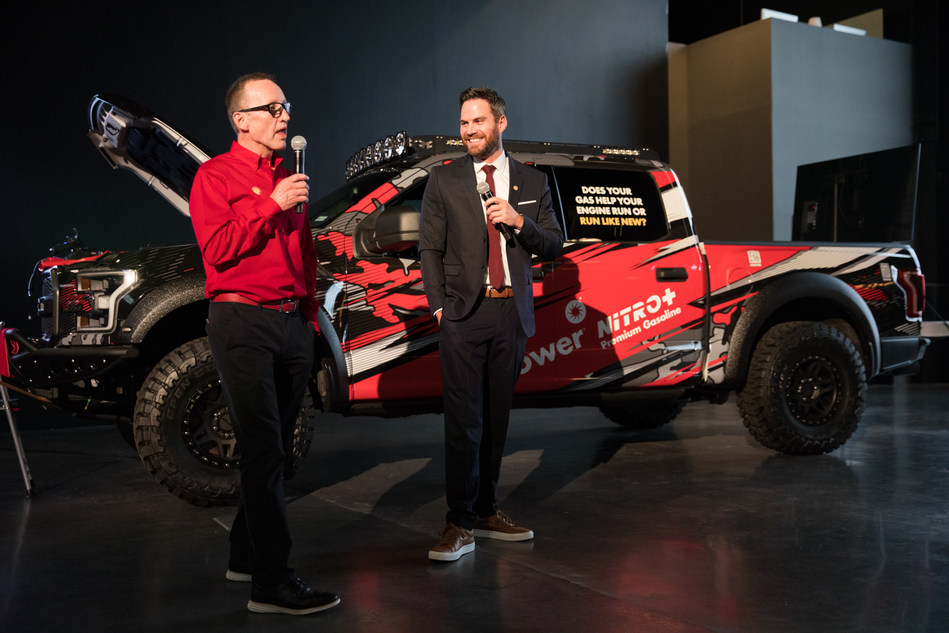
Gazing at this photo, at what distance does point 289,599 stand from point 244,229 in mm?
1142

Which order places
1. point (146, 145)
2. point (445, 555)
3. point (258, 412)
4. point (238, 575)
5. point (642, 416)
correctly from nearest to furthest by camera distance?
point (258, 412)
point (238, 575)
point (445, 555)
point (146, 145)
point (642, 416)

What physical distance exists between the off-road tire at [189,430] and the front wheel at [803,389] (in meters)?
2.72

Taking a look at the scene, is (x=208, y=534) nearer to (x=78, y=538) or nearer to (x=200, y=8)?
(x=78, y=538)

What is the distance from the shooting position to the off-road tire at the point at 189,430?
14.1 ft

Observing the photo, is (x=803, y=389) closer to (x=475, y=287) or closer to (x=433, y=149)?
(x=433, y=149)

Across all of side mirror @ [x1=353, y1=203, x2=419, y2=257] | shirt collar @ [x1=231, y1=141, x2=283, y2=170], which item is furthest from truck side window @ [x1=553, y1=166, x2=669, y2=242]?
shirt collar @ [x1=231, y1=141, x2=283, y2=170]

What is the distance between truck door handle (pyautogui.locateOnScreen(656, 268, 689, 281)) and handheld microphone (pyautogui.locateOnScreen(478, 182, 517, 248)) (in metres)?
1.76

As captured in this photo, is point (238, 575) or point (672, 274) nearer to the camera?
point (238, 575)

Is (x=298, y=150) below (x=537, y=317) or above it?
above

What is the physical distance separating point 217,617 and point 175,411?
1.63 m

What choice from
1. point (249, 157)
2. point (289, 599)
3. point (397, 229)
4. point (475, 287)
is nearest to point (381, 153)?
point (397, 229)

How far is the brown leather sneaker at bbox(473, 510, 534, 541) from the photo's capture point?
3.76 metres

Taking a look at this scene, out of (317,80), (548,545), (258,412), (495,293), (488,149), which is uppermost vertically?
(317,80)

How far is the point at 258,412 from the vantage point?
2.84 m
